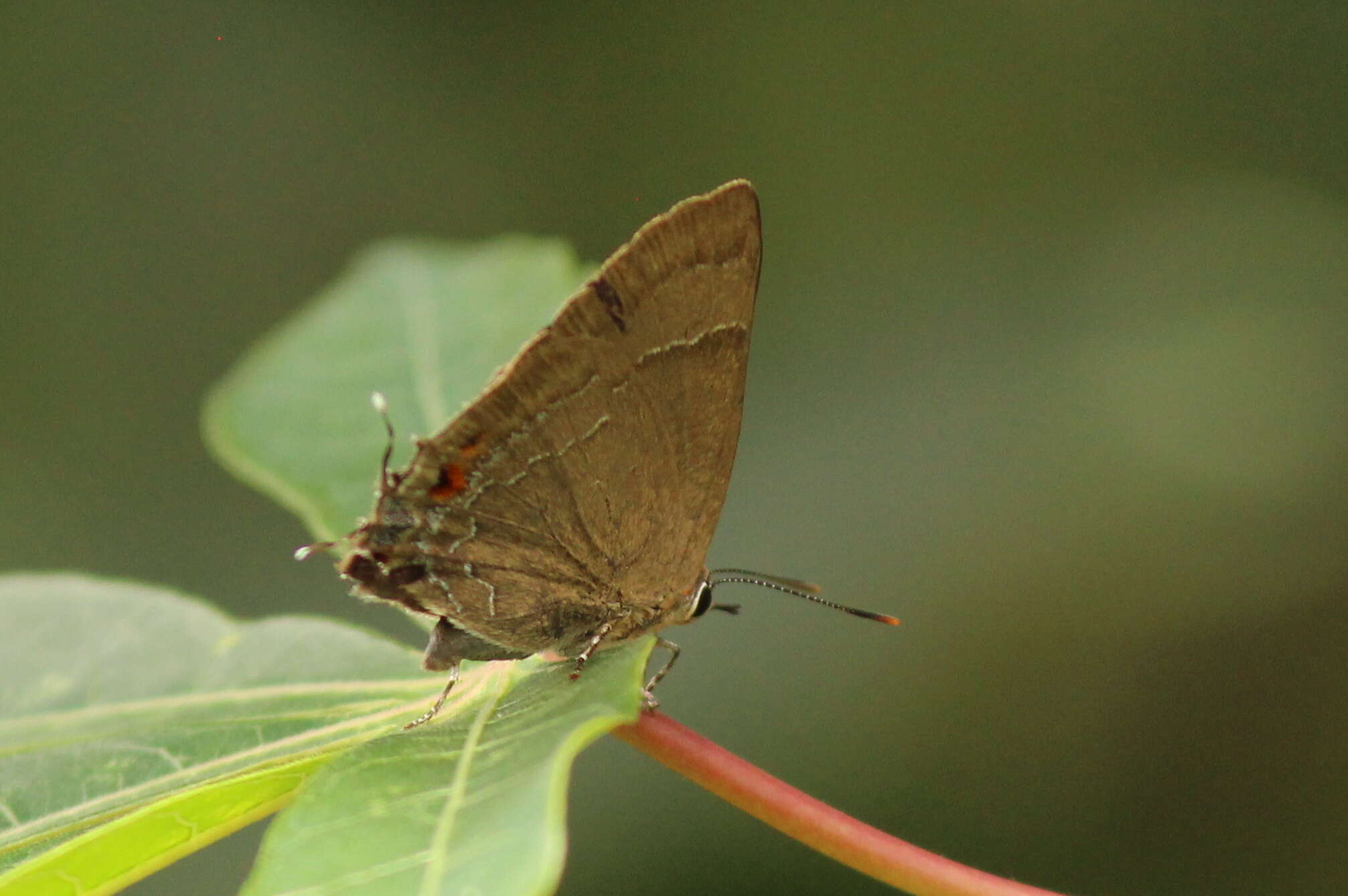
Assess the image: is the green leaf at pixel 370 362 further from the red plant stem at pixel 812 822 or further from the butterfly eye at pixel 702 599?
the red plant stem at pixel 812 822

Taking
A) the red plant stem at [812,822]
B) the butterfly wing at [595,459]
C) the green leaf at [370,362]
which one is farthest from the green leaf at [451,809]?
the green leaf at [370,362]

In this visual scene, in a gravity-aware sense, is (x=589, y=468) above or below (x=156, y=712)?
above

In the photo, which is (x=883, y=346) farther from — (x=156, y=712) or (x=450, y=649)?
(x=156, y=712)

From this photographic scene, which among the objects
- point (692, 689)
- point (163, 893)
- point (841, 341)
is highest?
point (841, 341)

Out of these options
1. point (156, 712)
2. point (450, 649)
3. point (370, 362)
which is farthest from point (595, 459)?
point (370, 362)

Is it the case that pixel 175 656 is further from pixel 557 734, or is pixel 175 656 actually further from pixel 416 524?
pixel 557 734

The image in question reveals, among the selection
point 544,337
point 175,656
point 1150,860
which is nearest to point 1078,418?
point 1150,860

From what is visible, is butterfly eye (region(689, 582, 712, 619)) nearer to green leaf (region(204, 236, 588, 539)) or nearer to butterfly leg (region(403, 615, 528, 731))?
butterfly leg (region(403, 615, 528, 731))
